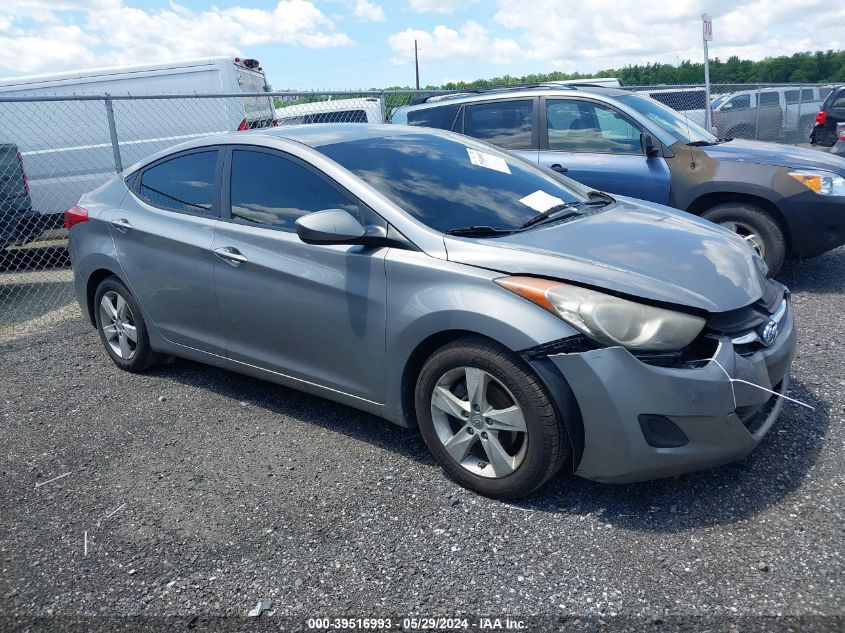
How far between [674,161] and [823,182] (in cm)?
116

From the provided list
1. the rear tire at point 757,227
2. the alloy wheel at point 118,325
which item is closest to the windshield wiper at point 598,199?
the rear tire at point 757,227

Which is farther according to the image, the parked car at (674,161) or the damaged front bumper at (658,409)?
the parked car at (674,161)

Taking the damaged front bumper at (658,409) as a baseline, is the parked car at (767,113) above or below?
above

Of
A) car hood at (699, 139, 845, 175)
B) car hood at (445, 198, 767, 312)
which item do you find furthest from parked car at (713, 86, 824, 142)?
car hood at (445, 198, 767, 312)

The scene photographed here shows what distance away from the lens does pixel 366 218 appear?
3.60 m

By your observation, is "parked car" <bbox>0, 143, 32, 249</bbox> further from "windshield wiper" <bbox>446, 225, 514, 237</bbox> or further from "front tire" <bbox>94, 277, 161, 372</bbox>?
"windshield wiper" <bbox>446, 225, 514, 237</bbox>

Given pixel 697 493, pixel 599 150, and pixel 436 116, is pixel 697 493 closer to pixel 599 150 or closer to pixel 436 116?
pixel 599 150

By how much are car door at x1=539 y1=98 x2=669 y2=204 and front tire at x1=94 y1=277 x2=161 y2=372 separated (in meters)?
3.92

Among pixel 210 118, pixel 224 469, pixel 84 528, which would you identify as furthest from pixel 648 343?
pixel 210 118

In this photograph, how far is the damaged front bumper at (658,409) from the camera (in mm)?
2875

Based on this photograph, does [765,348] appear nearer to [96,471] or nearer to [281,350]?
[281,350]

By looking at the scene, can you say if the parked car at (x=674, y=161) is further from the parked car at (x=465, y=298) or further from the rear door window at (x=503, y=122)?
the parked car at (x=465, y=298)

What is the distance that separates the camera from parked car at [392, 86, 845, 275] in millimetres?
6109

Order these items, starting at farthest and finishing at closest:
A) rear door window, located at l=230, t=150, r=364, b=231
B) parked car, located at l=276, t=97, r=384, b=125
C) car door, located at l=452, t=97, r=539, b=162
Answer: parked car, located at l=276, t=97, r=384, b=125
car door, located at l=452, t=97, r=539, b=162
rear door window, located at l=230, t=150, r=364, b=231
